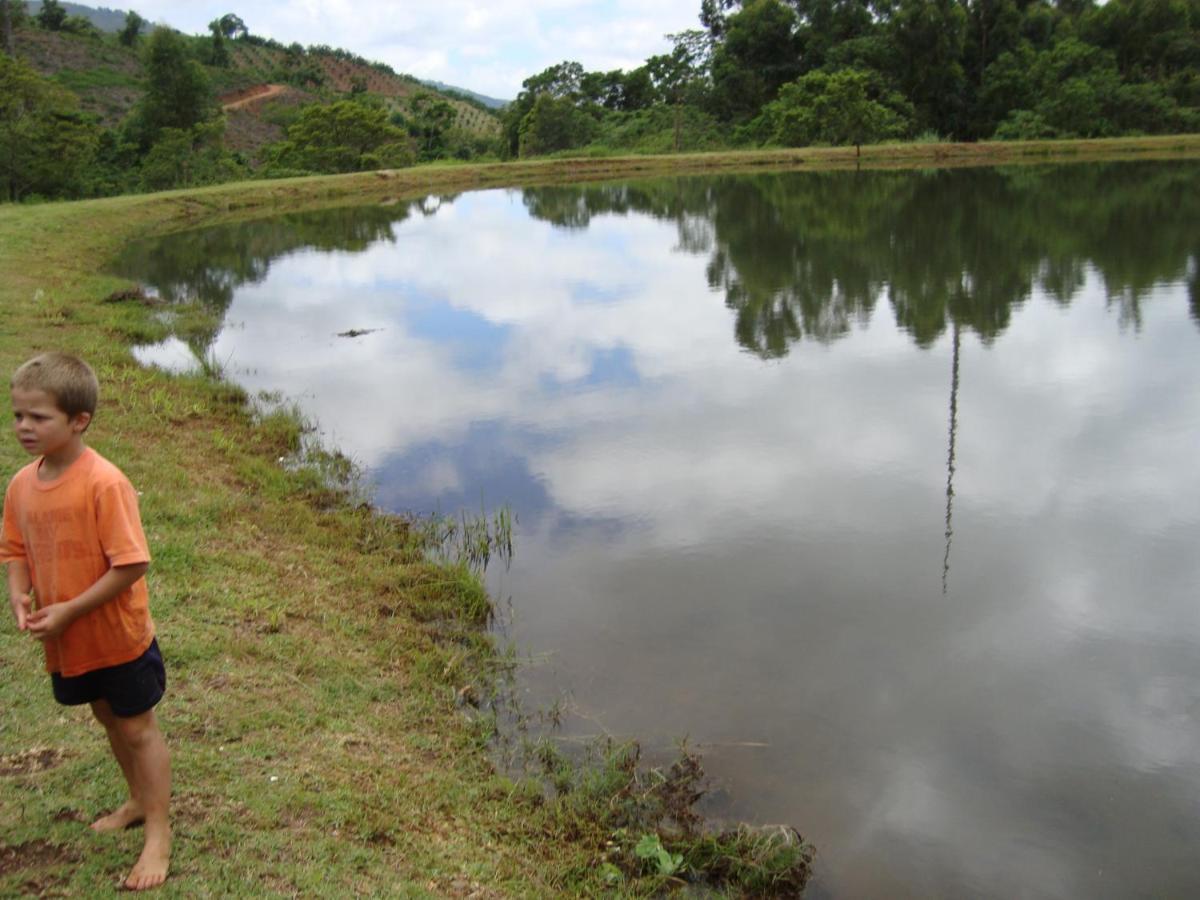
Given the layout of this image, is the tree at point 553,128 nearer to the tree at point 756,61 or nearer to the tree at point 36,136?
the tree at point 756,61

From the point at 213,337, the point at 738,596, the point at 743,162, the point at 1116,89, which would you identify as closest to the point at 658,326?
the point at 213,337

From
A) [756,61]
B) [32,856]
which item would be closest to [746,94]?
[756,61]

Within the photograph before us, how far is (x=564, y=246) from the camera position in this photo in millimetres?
18688

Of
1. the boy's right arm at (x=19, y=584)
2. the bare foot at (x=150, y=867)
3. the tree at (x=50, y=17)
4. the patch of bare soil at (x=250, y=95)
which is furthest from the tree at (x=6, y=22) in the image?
the bare foot at (x=150, y=867)

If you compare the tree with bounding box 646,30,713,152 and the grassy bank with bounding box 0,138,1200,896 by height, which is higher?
the tree with bounding box 646,30,713,152

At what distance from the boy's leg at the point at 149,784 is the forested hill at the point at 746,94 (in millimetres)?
26685

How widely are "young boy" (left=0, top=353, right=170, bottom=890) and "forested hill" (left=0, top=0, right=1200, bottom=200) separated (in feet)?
87.1

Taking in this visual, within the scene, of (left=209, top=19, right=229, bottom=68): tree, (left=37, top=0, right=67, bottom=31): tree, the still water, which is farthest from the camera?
(left=209, top=19, right=229, bottom=68): tree

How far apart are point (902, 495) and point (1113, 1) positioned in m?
41.4

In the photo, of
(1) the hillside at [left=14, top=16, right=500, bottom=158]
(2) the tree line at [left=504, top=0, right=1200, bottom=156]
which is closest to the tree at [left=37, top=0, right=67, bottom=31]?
(1) the hillside at [left=14, top=16, right=500, bottom=158]

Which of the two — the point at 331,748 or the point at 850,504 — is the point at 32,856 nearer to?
the point at 331,748

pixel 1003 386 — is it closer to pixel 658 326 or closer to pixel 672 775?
pixel 658 326

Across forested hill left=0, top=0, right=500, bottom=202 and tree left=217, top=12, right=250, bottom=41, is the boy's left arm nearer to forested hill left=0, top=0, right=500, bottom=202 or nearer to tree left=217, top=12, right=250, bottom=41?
forested hill left=0, top=0, right=500, bottom=202

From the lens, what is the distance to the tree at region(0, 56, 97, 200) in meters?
23.2
